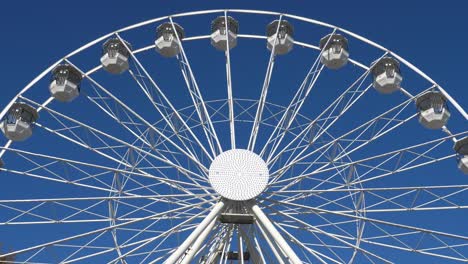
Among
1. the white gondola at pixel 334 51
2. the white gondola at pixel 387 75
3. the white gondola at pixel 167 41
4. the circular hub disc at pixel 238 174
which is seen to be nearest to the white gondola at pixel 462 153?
the white gondola at pixel 387 75

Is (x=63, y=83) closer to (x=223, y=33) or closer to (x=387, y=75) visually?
(x=223, y=33)

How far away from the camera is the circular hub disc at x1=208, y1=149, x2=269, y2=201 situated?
16844mm

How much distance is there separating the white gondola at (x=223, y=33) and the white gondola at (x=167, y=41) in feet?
4.23

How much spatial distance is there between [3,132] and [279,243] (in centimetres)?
886

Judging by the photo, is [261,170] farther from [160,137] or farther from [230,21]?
[230,21]


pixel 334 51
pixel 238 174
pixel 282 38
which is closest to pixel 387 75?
pixel 334 51

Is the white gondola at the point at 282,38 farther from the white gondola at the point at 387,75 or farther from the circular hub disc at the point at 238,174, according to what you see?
the circular hub disc at the point at 238,174

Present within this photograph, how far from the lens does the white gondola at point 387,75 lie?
20.1 meters

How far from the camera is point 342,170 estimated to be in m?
19.5

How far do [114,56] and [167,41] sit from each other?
6.15ft

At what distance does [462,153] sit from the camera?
18.7m

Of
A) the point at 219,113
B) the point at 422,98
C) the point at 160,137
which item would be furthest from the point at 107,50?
the point at 422,98

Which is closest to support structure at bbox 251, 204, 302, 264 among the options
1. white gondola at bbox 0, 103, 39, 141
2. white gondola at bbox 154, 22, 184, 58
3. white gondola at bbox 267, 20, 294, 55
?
white gondola at bbox 267, 20, 294, 55

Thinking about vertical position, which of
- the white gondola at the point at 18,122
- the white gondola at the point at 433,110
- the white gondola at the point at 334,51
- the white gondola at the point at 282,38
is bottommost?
the white gondola at the point at 433,110
